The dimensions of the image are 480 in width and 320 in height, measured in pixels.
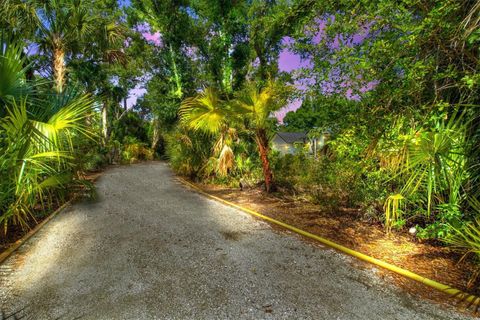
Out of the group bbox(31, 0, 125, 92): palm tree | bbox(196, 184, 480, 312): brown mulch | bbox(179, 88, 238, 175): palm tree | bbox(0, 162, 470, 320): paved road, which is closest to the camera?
bbox(0, 162, 470, 320): paved road

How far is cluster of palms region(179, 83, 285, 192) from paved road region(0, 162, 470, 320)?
2658 mm

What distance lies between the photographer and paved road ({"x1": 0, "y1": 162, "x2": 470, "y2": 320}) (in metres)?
2.12

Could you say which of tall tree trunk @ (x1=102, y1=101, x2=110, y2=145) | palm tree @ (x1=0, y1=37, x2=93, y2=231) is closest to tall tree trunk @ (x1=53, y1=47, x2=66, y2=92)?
palm tree @ (x1=0, y1=37, x2=93, y2=231)

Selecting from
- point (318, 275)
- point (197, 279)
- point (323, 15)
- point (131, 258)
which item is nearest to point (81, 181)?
point (131, 258)

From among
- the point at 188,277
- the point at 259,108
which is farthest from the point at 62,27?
the point at 188,277

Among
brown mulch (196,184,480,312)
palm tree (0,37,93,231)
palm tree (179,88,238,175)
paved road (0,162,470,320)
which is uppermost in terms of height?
palm tree (179,88,238,175)

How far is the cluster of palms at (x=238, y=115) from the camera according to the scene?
240 inches

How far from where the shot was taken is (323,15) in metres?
3.78

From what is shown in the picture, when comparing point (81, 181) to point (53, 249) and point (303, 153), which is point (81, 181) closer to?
point (53, 249)

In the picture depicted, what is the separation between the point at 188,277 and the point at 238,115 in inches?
178

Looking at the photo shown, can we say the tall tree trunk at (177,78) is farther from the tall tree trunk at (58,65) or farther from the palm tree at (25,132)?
the palm tree at (25,132)

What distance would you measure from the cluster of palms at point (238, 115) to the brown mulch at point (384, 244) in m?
1.60

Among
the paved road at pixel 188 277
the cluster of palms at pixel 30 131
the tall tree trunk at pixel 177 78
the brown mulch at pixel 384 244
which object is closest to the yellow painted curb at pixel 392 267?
the brown mulch at pixel 384 244

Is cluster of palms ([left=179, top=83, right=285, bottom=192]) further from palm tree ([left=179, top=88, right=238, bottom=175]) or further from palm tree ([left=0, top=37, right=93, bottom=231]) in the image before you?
palm tree ([left=0, top=37, right=93, bottom=231])
